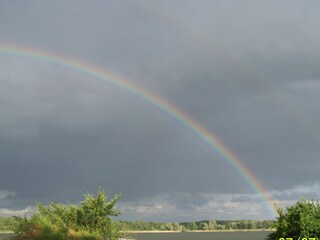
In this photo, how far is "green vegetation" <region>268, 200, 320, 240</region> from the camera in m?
28.2

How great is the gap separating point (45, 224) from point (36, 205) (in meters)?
18.2

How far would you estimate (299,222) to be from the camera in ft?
95.2

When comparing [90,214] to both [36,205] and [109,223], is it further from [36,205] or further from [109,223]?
[36,205]

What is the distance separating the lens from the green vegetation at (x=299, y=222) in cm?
2820

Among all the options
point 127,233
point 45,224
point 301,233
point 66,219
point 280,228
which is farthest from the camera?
point 127,233

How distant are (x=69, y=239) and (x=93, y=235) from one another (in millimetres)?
5704

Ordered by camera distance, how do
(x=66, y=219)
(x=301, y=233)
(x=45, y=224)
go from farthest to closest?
1. (x=66, y=219)
2. (x=301, y=233)
3. (x=45, y=224)

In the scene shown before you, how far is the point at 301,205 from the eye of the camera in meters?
30.9

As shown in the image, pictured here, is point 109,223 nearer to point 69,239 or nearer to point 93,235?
point 93,235

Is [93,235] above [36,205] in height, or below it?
below

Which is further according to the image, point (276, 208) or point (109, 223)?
point (109, 223)

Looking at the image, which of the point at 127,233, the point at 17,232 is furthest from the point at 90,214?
the point at 17,232

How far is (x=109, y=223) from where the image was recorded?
3894 centimetres

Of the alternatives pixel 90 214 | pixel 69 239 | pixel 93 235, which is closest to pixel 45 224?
pixel 69 239
